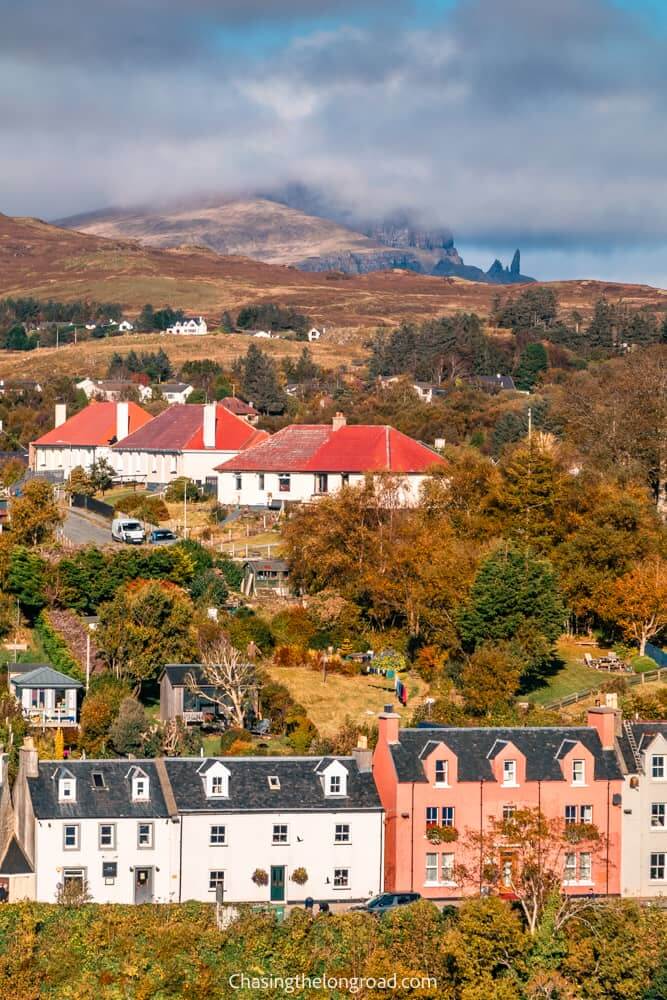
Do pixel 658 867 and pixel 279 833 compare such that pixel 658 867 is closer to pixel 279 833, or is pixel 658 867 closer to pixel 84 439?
pixel 279 833

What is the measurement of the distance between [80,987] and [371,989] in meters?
6.92

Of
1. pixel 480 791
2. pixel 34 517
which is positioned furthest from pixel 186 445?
pixel 480 791

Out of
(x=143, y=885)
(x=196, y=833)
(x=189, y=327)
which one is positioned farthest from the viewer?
(x=189, y=327)

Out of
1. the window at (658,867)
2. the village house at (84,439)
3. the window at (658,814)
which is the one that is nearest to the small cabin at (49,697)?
the window at (658,814)

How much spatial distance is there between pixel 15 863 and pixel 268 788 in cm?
699

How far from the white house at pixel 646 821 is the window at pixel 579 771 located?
1.17 meters

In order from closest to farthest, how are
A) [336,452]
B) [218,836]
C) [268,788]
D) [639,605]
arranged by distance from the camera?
[218,836] < [268,788] < [639,605] < [336,452]

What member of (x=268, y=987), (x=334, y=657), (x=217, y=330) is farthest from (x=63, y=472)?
(x=217, y=330)

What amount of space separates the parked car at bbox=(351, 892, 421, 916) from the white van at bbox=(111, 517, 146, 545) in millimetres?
33744

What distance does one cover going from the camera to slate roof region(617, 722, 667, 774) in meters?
48.4

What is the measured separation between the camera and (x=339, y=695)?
60.4 meters

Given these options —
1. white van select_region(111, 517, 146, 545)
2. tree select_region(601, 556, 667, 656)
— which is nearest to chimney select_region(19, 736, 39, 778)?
tree select_region(601, 556, 667, 656)

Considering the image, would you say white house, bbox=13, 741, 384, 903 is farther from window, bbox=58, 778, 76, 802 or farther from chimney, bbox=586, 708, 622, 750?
chimney, bbox=586, 708, 622, 750

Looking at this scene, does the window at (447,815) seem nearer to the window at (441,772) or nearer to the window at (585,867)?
the window at (441,772)
